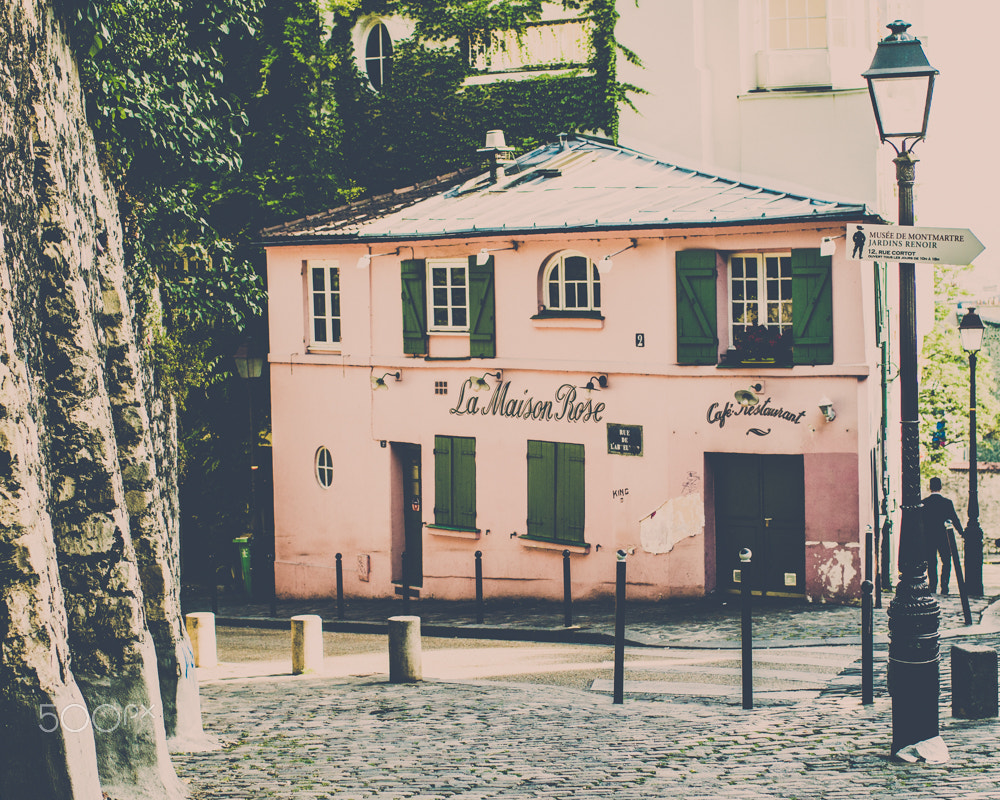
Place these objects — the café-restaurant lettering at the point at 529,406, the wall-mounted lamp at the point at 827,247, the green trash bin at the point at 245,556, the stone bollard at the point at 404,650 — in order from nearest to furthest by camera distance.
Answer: the stone bollard at the point at 404,650 < the wall-mounted lamp at the point at 827,247 < the café-restaurant lettering at the point at 529,406 < the green trash bin at the point at 245,556

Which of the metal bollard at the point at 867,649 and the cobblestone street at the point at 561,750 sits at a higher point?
the metal bollard at the point at 867,649

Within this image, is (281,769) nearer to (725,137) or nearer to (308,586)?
(308,586)

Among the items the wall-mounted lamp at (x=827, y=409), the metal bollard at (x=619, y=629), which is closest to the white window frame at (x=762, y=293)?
the wall-mounted lamp at (x=827, y=409)

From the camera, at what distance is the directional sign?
827cm

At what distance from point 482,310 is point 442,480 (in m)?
2.80

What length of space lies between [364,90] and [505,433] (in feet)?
28.9

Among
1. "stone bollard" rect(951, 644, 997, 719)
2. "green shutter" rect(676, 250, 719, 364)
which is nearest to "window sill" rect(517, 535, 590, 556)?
"green shutter" rect(676, 250, 719, 364)

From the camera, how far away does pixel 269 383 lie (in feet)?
78.4

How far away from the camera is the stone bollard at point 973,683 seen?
9.22 m

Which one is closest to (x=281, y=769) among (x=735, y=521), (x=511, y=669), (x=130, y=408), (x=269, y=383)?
(x=130, y=408)

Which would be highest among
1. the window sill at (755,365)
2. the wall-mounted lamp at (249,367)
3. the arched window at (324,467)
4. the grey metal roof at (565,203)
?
the grey metal roof at (565,203)

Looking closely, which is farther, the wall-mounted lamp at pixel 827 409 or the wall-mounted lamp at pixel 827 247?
the wall-mounted lamp at pixel 827 409

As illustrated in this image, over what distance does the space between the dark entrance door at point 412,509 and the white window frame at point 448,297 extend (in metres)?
2.09

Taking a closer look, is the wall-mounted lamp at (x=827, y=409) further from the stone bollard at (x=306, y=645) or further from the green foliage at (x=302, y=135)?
the green foliage at (x=302, y=135)
